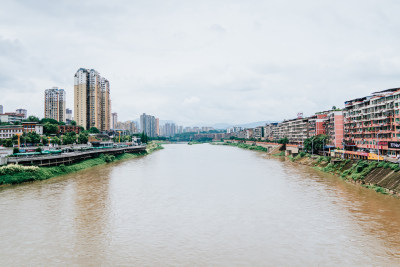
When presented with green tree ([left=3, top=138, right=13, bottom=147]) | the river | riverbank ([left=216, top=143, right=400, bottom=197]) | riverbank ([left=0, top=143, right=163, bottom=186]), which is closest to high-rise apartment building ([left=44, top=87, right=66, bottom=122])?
green tree ([left=3, top=138, right=13, bottom=147])

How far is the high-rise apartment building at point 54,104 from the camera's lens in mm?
132500

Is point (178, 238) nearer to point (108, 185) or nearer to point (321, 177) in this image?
point (108, 185)

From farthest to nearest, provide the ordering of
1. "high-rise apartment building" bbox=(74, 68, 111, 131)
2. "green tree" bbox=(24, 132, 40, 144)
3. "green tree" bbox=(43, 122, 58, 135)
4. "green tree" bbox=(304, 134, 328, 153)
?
1. "high-rise apartment building" bbox=(74, 68, 111, 131)
2. "green tree" bbox=(43, 122, 58, 135)
3. "green tree" bbox=(24, 132, 40, 144)
4. "green tree" bbox=(304, 134, 328, 153)

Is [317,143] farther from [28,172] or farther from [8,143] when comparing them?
[8,143]

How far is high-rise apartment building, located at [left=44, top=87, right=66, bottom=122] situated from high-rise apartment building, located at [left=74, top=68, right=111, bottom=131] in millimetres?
15099

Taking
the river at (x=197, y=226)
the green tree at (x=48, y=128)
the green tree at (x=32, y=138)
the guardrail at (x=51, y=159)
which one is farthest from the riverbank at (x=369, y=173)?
the green tree at (x=48, y=128)

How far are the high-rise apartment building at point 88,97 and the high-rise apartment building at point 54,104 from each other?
594 inches

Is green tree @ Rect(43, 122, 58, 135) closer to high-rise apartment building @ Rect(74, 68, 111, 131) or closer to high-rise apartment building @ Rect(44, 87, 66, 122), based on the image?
high-rise apartment building @ Rect(74, 68, 111, 131)

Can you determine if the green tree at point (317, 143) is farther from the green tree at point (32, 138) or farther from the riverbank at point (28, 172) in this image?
the green tree at point (32, 138)

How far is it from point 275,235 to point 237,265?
16.2ft

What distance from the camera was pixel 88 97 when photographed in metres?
120

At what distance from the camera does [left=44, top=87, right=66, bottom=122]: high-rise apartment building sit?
435 feet

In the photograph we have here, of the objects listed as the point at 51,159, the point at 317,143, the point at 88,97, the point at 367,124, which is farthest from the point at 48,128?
the point at 367,124

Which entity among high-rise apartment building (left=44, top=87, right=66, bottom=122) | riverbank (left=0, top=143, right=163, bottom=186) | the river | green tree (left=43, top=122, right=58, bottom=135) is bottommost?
the river
